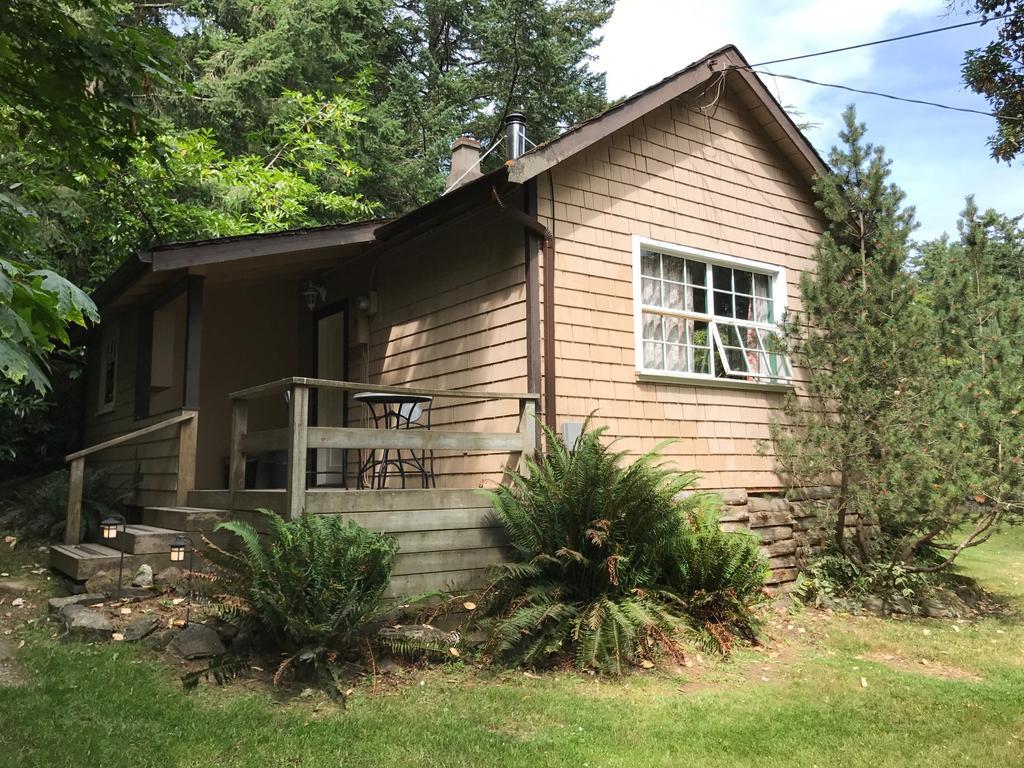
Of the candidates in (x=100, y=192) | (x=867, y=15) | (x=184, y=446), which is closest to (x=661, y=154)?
(x=867, y=15)

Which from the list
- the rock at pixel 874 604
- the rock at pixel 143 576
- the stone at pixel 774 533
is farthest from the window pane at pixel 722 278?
the rock at pixel 143 576

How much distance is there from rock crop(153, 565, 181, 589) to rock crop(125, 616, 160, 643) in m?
0.88

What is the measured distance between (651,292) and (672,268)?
1.51ft

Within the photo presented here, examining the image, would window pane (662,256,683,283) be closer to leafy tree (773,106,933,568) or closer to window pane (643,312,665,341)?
window pane (643,312,665,341)

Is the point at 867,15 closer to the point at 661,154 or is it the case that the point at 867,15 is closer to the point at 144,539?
the point at 661,154

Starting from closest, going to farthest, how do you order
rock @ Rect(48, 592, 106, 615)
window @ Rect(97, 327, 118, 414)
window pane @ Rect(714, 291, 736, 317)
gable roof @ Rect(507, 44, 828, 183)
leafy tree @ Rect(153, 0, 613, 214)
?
1. rock @ Rect(48, 592, 106, 615)
2. gable roof @ Rect(507, 44, 828, 183)
3. window pane @ Rect(714, 291, 736, 317)
4. window @ Rect(97, 327, 118, 414)
5. leafy tree @ Rect(153, 0, 613, 214)

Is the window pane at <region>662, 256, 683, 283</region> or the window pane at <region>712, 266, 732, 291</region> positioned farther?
the window pane at <region>712, 266, 732, 291</region>

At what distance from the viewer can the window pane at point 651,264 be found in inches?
300

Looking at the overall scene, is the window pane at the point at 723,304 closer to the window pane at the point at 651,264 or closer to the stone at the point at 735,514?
the window pane at the point at 651,264

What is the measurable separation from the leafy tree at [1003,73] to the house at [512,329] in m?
5.56

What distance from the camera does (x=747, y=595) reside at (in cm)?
579

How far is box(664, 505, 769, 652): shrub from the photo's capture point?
563 cm

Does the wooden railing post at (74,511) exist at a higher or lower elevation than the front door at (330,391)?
lower

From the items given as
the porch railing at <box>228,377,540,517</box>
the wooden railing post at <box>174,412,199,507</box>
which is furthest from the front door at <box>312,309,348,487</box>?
the porch railing at <box>228,377,540,517</box>
